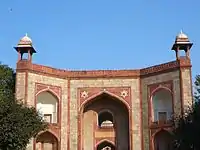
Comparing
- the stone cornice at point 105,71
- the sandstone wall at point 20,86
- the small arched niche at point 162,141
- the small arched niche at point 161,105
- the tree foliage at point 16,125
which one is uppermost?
the stone cornice at point 105,71

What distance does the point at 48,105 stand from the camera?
2916 centimetres

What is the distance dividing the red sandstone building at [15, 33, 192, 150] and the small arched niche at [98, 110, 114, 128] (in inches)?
6.5

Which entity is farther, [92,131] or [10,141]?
[92,131]

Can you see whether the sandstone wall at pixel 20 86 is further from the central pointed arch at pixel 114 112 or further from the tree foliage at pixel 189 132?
the tree foliage at pixel 189 132

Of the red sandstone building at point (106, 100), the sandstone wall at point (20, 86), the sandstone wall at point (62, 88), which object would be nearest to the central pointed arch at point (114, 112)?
the red sandstone building at point (106, 100)

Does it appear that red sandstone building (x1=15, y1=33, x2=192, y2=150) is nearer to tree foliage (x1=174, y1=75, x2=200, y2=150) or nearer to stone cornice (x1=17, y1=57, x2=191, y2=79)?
stone cornice (x1=17, y1=57, x2=191, y2=79)

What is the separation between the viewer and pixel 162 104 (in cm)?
2897

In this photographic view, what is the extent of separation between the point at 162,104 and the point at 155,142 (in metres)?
2.63

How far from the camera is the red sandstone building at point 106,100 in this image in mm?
27578

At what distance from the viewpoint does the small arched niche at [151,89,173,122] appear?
28562 mm

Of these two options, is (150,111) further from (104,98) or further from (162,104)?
Answer: (104,98)

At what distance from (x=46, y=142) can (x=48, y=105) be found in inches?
98.9

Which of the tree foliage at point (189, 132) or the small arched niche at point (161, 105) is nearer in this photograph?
the tree foliage at point (189, 132)

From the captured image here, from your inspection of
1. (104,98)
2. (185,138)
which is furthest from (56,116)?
(185,138)
